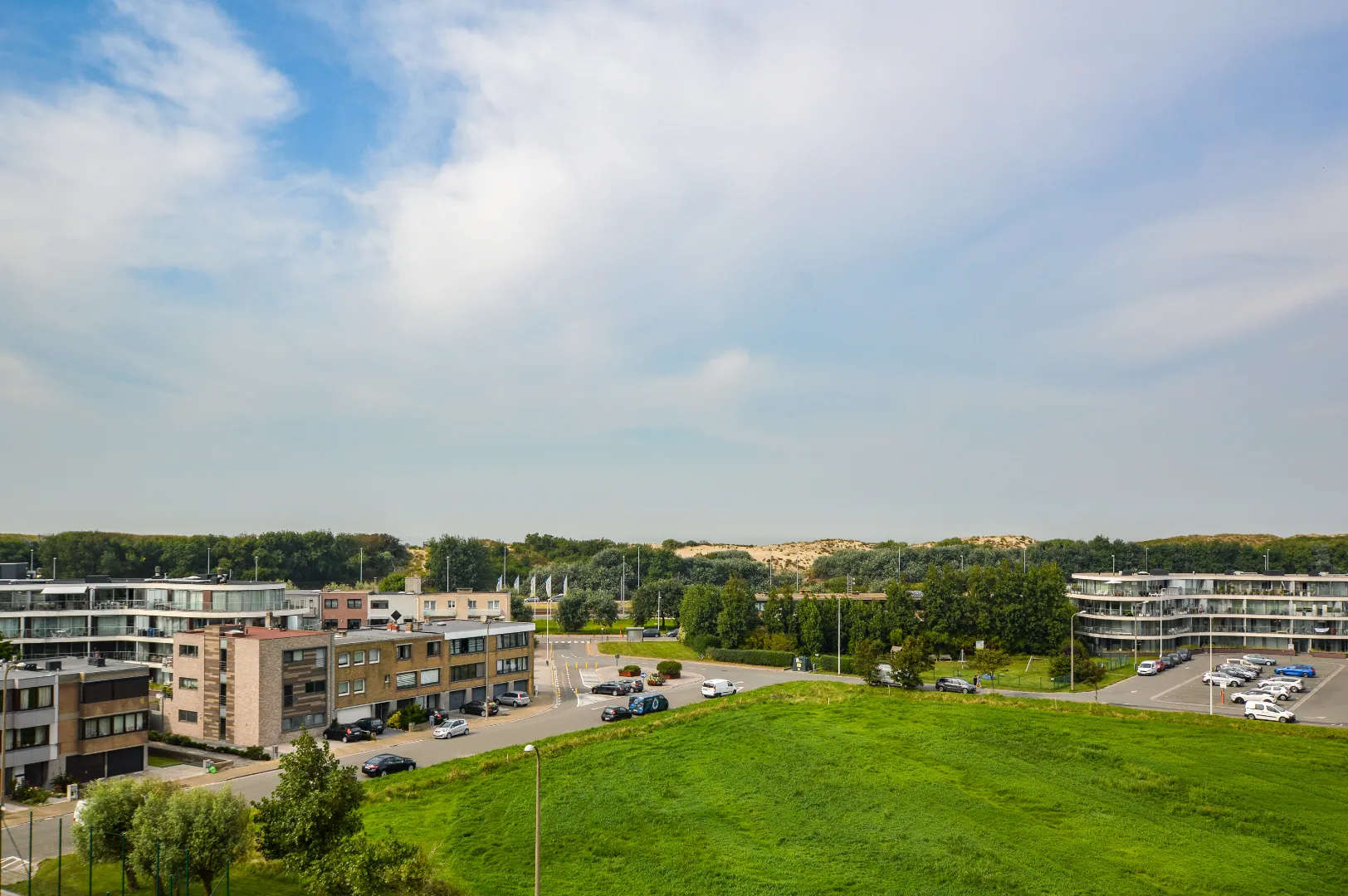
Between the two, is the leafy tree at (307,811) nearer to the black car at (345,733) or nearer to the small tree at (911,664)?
the black car at (345,733)

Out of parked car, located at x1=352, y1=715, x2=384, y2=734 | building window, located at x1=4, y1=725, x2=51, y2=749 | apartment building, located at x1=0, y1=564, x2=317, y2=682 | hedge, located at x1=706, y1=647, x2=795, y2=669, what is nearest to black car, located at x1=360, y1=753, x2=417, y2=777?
parked car, located at x1=352, y1=715, x2=384, y2=734

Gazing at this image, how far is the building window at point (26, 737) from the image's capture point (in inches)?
1746

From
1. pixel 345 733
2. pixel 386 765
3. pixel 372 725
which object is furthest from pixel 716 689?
pixel 386 765

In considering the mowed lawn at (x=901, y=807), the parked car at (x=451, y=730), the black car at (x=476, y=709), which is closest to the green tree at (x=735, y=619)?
the black car at (x=476, y=709)

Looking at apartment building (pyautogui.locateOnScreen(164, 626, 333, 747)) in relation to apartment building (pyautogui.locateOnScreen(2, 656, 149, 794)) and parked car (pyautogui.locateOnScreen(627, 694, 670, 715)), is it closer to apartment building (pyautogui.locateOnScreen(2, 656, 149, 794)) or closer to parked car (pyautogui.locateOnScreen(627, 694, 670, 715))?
apartment building (pyautogui.locateOnScreen(2, 656, 149, 794))

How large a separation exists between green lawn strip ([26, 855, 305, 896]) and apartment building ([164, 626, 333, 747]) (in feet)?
70.1

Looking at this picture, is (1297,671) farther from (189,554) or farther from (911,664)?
(189,554)

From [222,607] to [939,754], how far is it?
58510 mm

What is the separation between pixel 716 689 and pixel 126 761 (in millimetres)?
42170

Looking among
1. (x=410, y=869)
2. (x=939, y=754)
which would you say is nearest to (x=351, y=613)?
(x=939, y=754)

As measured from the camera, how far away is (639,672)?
86625 millimetres

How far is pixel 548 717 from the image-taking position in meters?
65.8

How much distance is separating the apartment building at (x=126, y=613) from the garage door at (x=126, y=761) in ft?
75.2

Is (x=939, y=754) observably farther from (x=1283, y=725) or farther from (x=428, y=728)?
(x=428, y=728)
